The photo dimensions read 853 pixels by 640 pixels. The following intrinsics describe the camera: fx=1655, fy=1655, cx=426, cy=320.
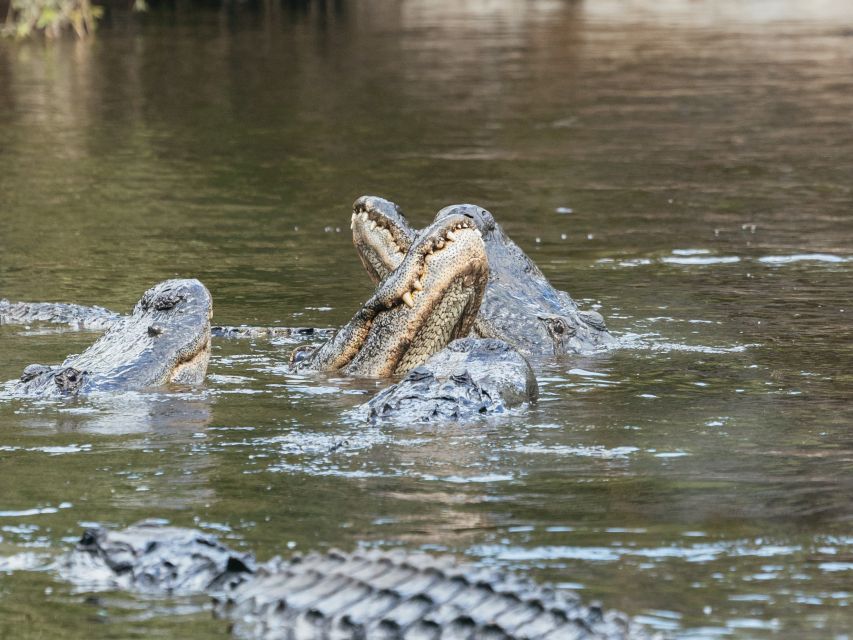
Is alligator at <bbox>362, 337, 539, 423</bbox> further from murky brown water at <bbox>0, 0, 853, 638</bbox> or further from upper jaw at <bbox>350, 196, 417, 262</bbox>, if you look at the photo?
upper jaw at <bbox>350, 196, 417, 262</bbox>

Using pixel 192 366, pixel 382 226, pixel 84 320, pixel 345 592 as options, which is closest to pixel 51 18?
pixel 84 320

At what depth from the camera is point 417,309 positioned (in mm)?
8672

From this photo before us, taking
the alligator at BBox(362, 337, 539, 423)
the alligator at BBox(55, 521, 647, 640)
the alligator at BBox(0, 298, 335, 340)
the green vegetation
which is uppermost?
the alligator at BBox(55, 521, 647, 640)

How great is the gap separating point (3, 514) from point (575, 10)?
48.7m

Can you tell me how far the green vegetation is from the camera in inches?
1467

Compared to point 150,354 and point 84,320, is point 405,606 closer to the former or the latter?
point 150,354

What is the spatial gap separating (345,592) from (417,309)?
3.96 m

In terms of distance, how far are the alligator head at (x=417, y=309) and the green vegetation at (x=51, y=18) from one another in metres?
Answer: 29.1

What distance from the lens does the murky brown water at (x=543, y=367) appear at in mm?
5809

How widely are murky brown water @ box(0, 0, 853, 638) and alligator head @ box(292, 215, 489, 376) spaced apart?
9.9 inches

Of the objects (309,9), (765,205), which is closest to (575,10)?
(309,9)

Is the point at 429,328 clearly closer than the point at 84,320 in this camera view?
Yes

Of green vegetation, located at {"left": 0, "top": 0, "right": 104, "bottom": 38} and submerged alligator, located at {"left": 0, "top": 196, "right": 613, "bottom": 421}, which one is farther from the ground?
submerged alligator, located at {"left": 0, "top": 196, "right": 613, "bottom": 421}

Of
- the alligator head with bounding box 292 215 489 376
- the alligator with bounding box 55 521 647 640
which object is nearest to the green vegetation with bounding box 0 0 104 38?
the alligator head with bounding box 292 215 489 376
